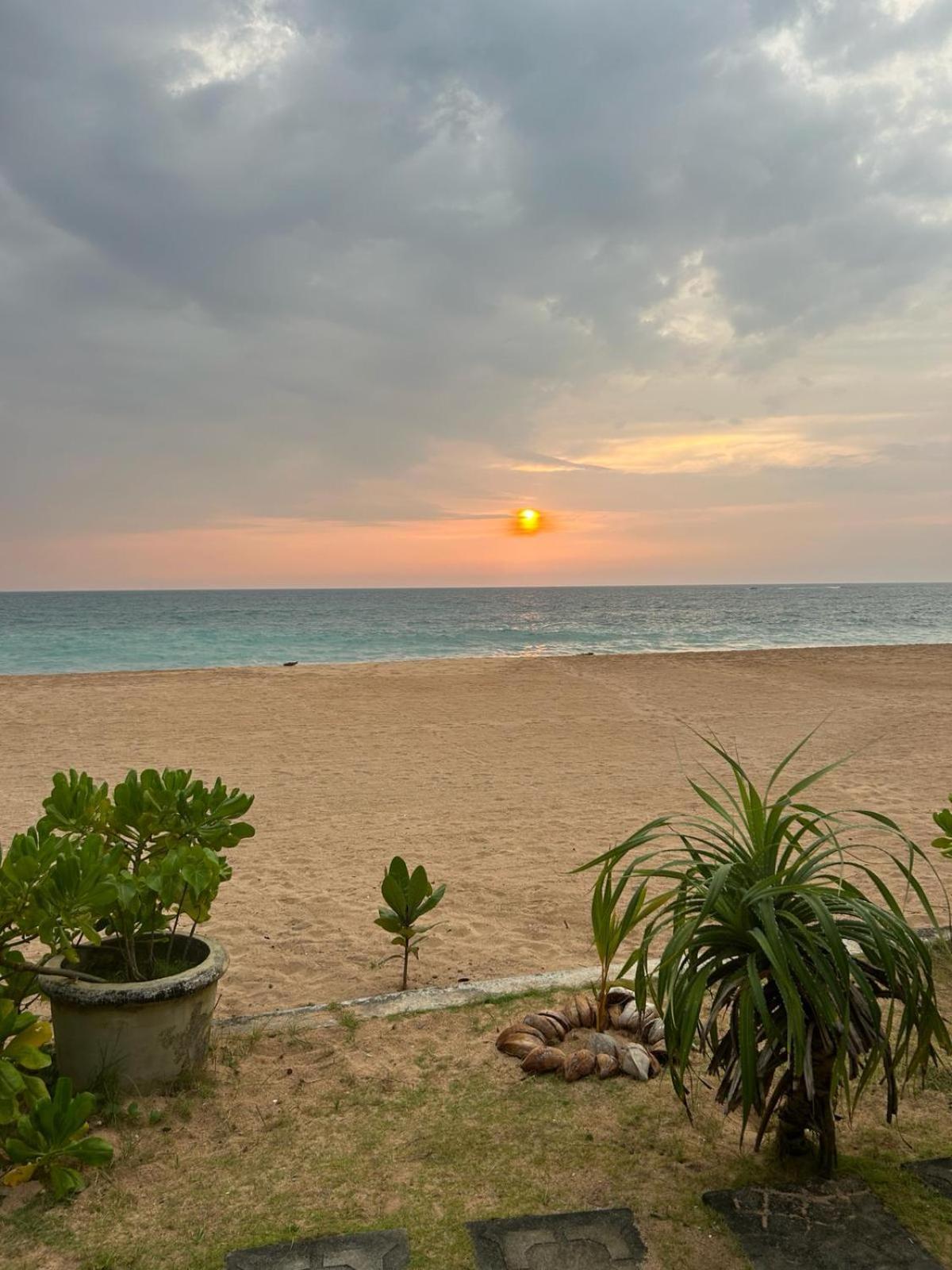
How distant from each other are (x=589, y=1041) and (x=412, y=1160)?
84cm

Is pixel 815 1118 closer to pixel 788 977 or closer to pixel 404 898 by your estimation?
pixel 788 977

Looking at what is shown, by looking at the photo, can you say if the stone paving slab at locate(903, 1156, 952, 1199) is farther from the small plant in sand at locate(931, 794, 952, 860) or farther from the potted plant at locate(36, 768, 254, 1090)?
the potted plant at locate(36, 768, 254, 1090)

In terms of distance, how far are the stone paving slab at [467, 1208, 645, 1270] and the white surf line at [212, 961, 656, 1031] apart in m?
1.32

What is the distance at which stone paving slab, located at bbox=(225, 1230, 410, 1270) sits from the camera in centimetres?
200

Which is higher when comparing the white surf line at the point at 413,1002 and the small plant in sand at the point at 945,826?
the small plant in sand at the point at 945,826

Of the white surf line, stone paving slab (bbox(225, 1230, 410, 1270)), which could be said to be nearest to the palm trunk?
stone paving slab (bbox(225, 1230, 410, 1270))

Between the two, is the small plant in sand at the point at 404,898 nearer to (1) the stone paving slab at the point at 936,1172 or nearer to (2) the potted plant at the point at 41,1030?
(2) the potted plant at the point at 41,1030

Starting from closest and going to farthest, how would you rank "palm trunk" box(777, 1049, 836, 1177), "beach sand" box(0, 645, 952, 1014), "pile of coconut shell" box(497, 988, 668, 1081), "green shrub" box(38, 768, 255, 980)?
"palm trunk" box(777, 1049, 836, 1177)
"green shrub" box(38, 768, 255, 980)
"pile of coconut shell" box(497, 988, 668, 1081)
"beach sand" box(0, 645, 952, 1014)

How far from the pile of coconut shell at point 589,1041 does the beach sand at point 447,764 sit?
2.66ft

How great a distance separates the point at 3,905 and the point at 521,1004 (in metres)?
2.02

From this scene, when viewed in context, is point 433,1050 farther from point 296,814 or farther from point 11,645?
point 11,645

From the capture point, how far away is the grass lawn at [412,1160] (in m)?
2.12

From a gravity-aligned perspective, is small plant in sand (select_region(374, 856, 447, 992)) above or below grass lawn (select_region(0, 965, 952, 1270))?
above

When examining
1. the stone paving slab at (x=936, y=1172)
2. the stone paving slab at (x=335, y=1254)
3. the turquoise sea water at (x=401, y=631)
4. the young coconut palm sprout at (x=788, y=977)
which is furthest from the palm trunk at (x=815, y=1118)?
the turquoise sea water at (x=401, y=631)
